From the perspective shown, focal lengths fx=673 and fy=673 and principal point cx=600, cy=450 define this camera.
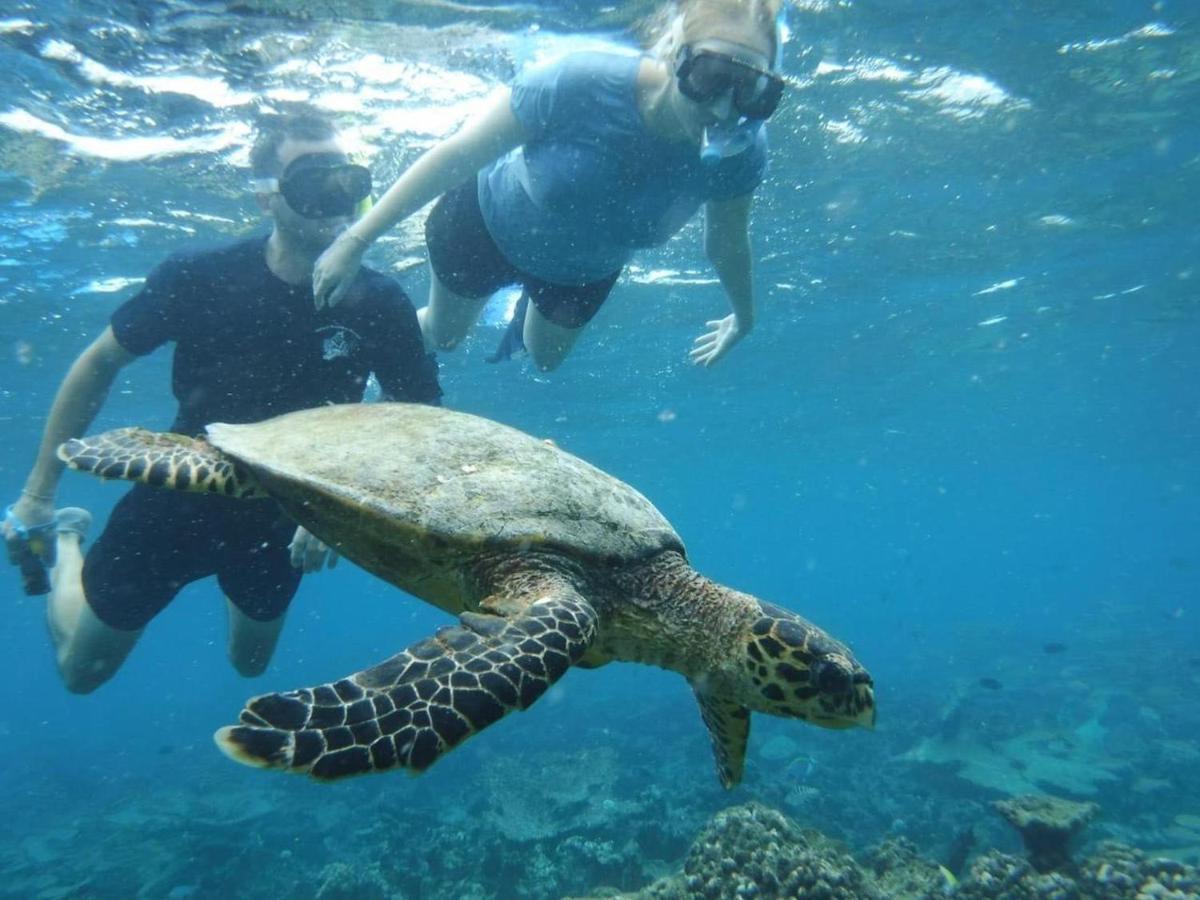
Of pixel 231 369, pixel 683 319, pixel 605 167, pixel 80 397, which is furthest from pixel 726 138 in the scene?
pixel 683 319

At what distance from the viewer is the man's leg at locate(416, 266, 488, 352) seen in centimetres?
615

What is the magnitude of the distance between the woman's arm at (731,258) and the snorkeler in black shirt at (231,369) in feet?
7.67

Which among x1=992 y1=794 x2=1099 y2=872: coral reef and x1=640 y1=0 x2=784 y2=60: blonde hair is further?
x1=992 y1=794 x2=1099 y2=872: coral reef

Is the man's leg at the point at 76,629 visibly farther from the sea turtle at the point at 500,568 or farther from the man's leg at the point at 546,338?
the man's leg at the point at 546,338

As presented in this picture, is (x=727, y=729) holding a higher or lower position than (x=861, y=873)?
higher

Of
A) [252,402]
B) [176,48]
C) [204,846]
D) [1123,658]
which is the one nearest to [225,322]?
[252,402]

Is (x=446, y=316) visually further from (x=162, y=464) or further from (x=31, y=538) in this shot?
(x=31, y=538)

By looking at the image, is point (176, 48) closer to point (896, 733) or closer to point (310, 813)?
point (310, 813)

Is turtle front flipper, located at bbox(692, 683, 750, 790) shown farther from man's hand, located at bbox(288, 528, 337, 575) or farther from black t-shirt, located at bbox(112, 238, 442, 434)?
black t-shirt, located at bbox(112, 238, 442, 434)

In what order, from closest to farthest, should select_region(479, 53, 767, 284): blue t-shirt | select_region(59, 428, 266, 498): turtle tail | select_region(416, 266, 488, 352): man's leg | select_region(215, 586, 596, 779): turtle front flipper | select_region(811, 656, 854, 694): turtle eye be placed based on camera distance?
1. select_region(215, 586, 596, 779): turtle front flipper
2. select_region(811, 656, 854, 694): turtle eye
3. select_region(59, 428, 266, 498): turtle tail
4. select_region(479, 53, 767, 284): blue t-shirt
5. select_region(416, 266, 488, 352): man's leg

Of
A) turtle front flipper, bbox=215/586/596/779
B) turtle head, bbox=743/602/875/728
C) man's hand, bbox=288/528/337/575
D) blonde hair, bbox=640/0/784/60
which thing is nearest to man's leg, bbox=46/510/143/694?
man's hand, bbox=288/528/337/575

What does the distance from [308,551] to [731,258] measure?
3664 mm

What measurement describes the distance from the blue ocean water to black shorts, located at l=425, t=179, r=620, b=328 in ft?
10.4

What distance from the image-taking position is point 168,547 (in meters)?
5.04
